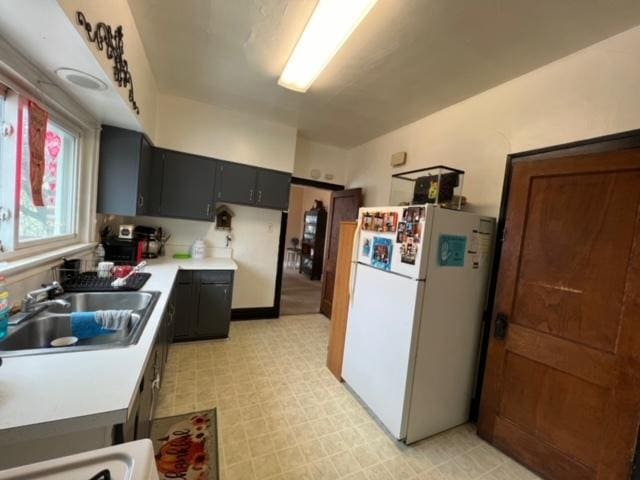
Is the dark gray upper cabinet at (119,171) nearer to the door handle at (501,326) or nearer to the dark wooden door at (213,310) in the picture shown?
the dark wooden door at (213,310)

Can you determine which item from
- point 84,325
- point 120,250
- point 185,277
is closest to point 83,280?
point 84,325

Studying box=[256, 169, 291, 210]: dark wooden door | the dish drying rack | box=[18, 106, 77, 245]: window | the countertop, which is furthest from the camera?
box=[256, 169, 291, 210]: dark wooden door

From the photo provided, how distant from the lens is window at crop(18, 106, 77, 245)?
1.50 meters

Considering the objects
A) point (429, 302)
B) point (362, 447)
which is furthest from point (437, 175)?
point (362, 447)

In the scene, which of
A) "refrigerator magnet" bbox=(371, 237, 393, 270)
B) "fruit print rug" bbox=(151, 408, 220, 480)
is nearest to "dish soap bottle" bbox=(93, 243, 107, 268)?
"fruit print rug" bbox=(151, 408, 220, 480)

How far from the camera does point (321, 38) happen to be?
1735 mm

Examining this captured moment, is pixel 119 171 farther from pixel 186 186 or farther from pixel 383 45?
pixel 383 45

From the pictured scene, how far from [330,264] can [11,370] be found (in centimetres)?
338

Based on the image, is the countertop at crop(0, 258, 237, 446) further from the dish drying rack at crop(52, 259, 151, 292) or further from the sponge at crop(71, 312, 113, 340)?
the dish drying rack at crop(52, 259, 151, 292)

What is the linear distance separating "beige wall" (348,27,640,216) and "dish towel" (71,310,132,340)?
266cm

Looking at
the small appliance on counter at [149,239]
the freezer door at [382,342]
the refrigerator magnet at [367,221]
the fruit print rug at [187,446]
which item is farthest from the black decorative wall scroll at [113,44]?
the fruit print rug at [187,446]

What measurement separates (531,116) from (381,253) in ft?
4.82

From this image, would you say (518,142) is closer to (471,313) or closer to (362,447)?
(471,313)

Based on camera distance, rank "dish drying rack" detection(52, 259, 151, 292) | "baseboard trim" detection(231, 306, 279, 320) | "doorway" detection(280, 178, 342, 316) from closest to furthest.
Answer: "dish drying rack" detection(52, 259, 151, 292) → "baseboard trim" detection(231, 306, 279, 320) → "doorway" detection(280, 178, 342, 316)
